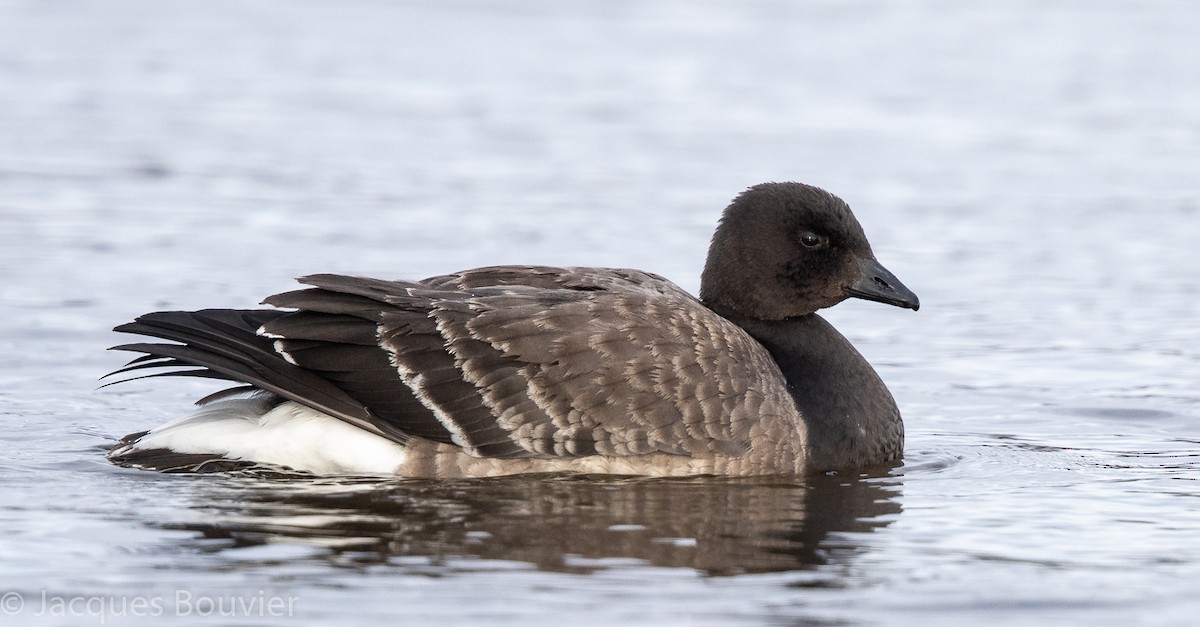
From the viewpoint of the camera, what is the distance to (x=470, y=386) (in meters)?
9.41

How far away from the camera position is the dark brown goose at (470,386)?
368 inches

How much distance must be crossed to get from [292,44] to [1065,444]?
51.0ft

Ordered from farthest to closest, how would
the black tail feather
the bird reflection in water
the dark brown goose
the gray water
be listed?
the dark brown goose < the black tail feather < the bird reflection in water < the gray water

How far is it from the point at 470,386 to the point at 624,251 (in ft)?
19.8

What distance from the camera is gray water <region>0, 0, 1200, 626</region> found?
25.5 feet

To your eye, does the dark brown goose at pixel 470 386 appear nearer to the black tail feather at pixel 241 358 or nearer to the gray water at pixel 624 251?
the black tail feather at pixel 241 358

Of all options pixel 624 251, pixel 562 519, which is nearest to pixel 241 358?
pixel 562 519

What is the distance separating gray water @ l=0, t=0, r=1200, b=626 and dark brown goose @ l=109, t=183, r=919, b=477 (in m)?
0.20

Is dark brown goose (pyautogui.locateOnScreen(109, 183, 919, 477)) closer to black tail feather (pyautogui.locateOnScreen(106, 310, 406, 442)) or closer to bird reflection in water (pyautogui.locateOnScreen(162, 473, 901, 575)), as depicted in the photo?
black tail feather (pyautogui.locateOnScreen(106, 310, 406, 442))

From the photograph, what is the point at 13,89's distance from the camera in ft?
67.3

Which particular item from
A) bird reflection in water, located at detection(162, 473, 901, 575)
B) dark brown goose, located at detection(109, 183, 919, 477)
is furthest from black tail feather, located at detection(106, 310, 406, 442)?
bird reflection in water, located at detection(162, 473, 901, 575)

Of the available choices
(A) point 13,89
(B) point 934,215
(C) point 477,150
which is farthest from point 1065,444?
(A) point 13,89

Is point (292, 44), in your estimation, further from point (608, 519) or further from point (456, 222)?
point (608, 519)

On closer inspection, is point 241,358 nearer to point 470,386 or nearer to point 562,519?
point 470,386
